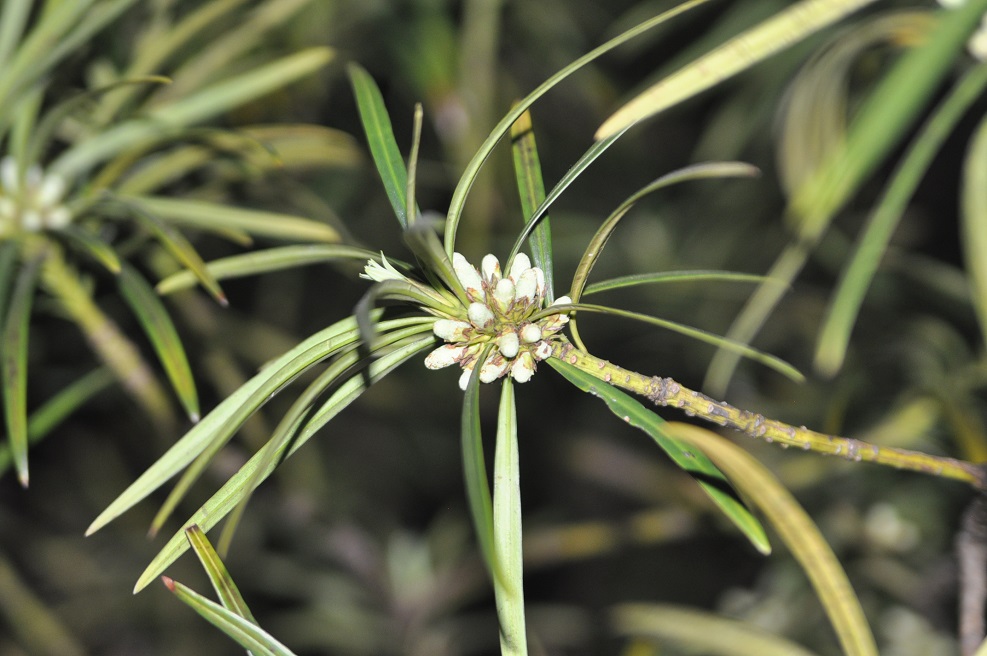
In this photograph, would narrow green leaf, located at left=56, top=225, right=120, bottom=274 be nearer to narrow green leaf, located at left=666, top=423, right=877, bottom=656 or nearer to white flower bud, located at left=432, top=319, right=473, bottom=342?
white flower bud, located at left=432, top=319, right=473, bottom=342

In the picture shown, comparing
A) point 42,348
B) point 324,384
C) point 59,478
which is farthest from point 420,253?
point 59,478

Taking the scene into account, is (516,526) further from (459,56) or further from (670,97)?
(459,56)

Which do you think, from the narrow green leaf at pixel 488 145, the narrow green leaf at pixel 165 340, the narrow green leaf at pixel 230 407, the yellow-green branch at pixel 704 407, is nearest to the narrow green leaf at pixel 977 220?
the yellow-green branch at pixel 704 407

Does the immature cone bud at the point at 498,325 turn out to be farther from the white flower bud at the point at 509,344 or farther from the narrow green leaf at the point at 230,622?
the narrow green leaf at the point at 230,622

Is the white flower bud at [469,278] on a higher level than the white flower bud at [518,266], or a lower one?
lower

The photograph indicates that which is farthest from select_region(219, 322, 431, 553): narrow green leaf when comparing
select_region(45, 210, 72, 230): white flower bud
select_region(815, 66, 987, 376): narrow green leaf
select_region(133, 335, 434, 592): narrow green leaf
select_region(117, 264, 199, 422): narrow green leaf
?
select_region(45, 210, 72, 230): white flower bud

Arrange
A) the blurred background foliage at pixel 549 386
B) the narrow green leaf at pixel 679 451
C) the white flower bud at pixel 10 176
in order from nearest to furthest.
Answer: the narrow green leaf at pixel 679 451 < the white flower bud at pixel 10 176 < the blurred background foliage at pixel 549 386
